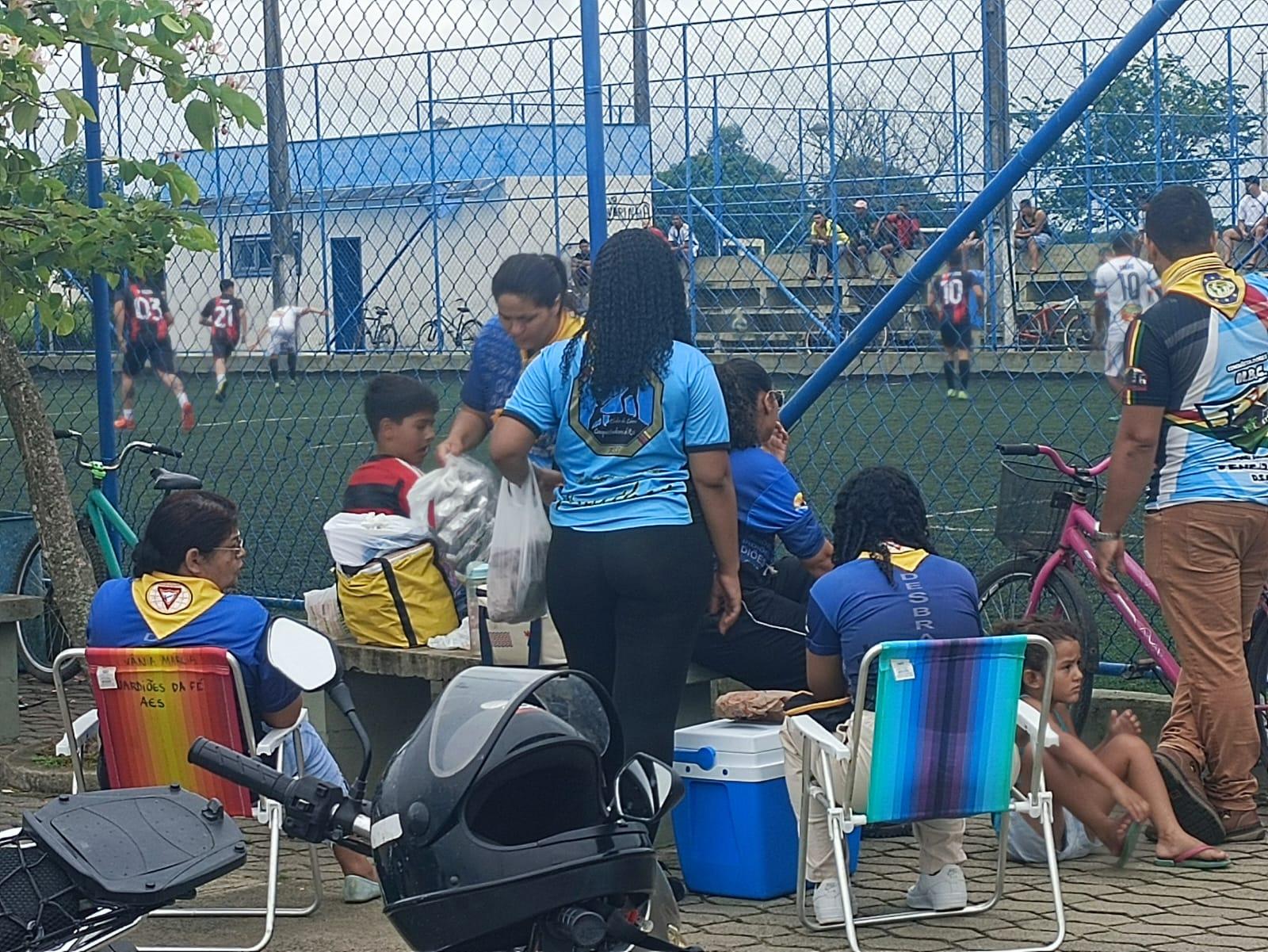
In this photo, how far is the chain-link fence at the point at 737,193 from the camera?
6.93 meters

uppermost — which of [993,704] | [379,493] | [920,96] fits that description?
[920,96]

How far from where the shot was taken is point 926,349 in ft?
34.9

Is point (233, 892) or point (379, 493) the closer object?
point (233, 892)

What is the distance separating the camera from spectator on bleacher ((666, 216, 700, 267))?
9.85 metres

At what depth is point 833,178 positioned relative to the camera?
398 inches

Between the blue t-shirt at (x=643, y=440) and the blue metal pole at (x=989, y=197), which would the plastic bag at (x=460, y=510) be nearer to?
Result: the blue t-shirt at (x=643, y=440)

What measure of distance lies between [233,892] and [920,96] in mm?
5340

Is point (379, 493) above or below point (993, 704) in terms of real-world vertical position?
above

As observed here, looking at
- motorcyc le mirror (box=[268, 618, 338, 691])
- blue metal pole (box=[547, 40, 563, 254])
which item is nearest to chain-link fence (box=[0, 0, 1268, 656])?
blue metal pole (box=[547, 40, 563, 254])

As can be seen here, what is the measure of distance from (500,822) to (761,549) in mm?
3373

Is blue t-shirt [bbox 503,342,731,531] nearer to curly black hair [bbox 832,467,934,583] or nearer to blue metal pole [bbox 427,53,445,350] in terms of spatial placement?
curly black hair [bbox 832,467,934,583]

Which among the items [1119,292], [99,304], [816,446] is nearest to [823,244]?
[816,446]

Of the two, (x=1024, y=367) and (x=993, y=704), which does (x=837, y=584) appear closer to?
(x=993, y=704)

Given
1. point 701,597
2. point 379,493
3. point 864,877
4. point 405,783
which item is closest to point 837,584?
point 701,597
